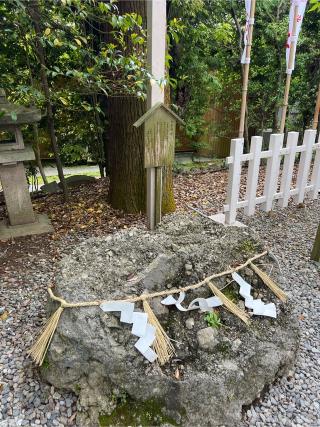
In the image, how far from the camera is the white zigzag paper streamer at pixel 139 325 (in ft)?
4.94

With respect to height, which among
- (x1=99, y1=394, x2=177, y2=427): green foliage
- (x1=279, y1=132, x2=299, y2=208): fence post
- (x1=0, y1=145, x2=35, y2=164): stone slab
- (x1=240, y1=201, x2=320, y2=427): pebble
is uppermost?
(x1=0, y1=145, x2=35, y2=164): stone slab

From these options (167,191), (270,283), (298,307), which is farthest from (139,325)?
(167,191)

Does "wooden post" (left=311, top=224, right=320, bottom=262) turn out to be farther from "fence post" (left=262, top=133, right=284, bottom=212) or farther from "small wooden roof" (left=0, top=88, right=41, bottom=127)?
"small wooden roof" (left=0, top=88, right=41, bottom=127)

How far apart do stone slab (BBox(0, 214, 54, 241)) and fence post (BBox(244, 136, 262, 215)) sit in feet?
6.74

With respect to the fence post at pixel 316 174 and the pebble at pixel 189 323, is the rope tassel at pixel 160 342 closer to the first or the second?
the pebble at pixel 189 323

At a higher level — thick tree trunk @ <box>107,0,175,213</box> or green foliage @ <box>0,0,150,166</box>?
green foliage @ <box>0,0,150,166</box>

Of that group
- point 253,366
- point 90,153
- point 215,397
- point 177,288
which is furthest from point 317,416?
point 90,153

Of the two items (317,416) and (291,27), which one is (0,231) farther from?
(291,27)

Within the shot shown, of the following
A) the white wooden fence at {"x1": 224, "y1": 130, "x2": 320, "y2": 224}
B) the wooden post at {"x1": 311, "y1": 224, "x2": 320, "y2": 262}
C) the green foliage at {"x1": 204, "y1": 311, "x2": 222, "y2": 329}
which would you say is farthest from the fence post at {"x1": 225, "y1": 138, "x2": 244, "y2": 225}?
the green foliage at {"x1": 204, "y1": 311, "x2": 222, "y2": 329}

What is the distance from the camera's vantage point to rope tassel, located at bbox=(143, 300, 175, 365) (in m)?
1.53

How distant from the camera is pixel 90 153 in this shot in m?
4.64

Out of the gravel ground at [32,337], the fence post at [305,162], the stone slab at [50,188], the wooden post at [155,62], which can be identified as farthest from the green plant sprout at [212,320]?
the stone slab at [50,188]

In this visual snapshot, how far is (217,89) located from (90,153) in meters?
2.58

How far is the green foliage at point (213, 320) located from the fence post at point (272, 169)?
2158mm
